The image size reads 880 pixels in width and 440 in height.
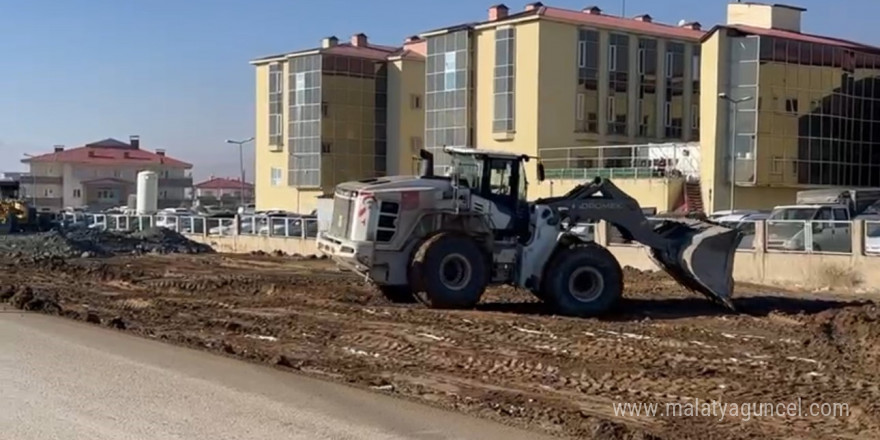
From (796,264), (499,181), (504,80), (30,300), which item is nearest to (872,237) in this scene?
(796,264)

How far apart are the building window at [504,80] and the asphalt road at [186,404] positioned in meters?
51.3

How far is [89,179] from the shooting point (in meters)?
126

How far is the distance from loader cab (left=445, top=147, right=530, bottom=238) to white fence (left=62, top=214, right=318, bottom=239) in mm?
15912

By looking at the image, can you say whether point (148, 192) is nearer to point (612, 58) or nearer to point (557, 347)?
point (612, 58)

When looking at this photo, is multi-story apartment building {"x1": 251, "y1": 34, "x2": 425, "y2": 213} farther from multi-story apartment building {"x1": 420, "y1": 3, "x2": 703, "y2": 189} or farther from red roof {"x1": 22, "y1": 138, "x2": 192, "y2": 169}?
red roof {"x1": 22, "y1": 138, "x2": 192, "y2": 169}

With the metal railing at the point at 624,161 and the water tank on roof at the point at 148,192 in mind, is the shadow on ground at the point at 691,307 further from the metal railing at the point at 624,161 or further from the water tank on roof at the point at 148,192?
the water tank on roof at the point at 148,192

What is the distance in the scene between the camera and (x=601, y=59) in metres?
64.1

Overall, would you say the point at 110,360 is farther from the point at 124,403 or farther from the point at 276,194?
the point at 276,194

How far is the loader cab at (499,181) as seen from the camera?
1955cm

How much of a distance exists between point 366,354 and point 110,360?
3.23 m

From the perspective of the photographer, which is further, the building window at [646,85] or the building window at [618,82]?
the building window at [646,85]

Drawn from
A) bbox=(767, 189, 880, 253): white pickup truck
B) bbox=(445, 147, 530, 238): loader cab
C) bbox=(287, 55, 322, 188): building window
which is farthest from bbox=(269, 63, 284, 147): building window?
bbox=(445, 147, 530, 238): loader cab

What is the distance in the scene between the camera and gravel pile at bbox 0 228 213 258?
130 ft

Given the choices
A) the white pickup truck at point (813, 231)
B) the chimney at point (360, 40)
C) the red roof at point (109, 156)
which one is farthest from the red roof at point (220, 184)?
the white pickup truck at point (813, 231)
